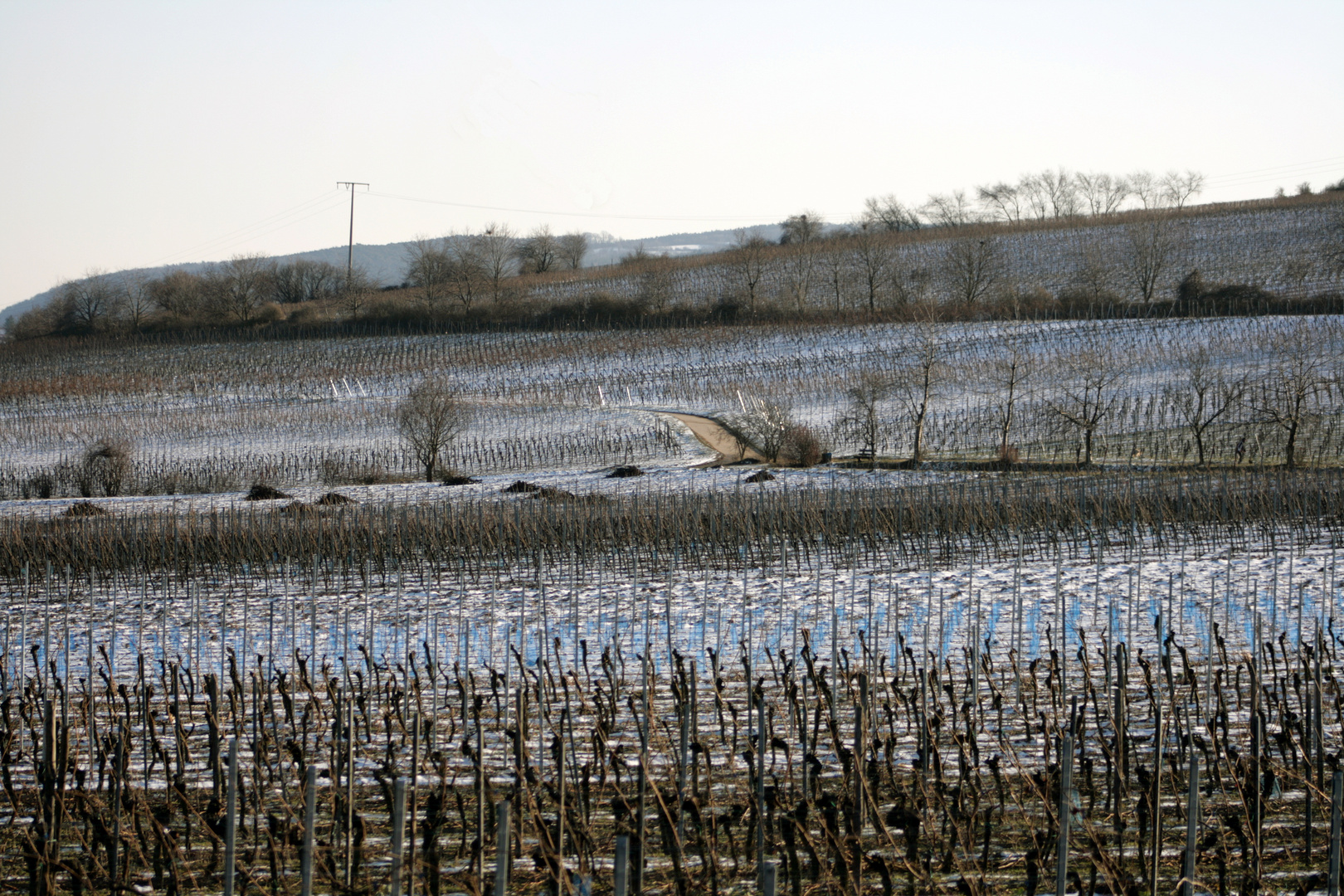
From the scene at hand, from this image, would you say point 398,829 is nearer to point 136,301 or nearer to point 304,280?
point 136,301

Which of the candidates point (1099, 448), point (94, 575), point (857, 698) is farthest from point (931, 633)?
point (1099, 448)

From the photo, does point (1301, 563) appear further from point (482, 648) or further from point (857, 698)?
point (482, 648)

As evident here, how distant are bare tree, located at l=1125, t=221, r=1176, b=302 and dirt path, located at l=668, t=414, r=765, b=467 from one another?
83.0 ft

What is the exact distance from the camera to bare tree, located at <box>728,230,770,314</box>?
56.3 metres

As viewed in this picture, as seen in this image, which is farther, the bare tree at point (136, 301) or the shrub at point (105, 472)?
the bare tree at point (136, 301)

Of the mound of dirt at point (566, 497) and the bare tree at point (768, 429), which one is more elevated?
the bare tree at point (768, 429)

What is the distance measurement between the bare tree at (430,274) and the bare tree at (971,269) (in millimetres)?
27568

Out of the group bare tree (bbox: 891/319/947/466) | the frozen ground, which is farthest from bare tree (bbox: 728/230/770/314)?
the frozen ground

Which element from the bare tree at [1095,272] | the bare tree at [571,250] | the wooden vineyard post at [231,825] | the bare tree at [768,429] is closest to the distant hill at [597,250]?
the bare tree at [571,250]

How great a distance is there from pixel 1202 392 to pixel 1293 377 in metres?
2.03

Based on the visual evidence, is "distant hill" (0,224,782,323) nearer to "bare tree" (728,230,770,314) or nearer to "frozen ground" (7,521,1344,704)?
"bare tree" (728,230,770,314)

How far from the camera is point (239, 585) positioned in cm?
1452

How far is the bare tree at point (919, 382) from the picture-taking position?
30938 millimetres

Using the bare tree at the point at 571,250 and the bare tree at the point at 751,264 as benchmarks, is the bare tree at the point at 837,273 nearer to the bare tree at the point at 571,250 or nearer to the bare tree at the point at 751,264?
the bare tree at the point at 751,264
